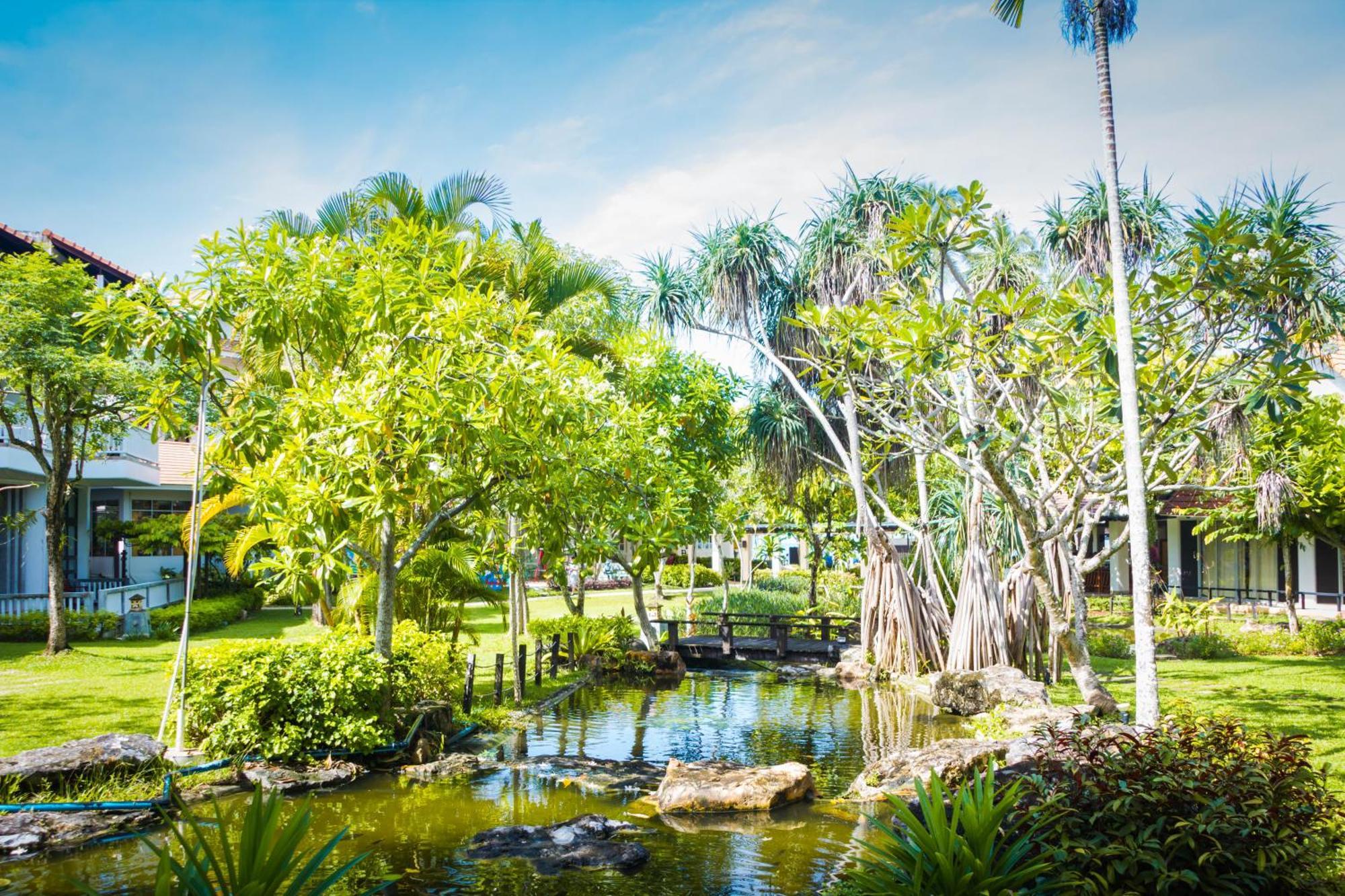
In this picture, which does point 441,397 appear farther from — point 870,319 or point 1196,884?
point 1196,884

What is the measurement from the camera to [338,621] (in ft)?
50.8

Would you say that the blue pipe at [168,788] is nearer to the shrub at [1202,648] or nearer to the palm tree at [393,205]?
the palm tree at [393,205]

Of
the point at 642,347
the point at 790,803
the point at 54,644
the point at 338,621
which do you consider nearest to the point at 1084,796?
the point at 790,803

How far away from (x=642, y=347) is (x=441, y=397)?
9.92m

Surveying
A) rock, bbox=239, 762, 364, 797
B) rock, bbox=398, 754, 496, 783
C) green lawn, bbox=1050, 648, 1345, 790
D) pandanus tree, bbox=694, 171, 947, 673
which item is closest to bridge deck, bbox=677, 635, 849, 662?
pandanus tree, bbox=694, 171, 947, 673

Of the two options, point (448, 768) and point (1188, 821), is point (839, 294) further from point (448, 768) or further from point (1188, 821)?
point (1188, 821)

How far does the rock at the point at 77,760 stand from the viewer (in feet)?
27.1

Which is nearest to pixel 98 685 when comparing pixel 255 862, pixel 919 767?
pixel 255 862

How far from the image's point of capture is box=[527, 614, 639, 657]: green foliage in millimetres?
18984

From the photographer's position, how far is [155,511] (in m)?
32.2

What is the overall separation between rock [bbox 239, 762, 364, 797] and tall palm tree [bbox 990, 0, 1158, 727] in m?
7.79

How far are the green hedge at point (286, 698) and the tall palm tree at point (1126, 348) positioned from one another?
7679 millimetres

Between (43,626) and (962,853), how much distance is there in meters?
21.6

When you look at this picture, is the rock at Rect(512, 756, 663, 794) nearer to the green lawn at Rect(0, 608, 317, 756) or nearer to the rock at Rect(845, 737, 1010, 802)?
the rock at Rect(845, 737, 1010, 802)
